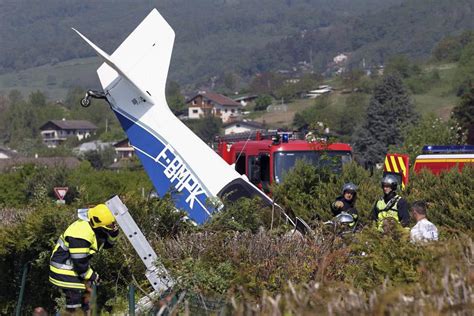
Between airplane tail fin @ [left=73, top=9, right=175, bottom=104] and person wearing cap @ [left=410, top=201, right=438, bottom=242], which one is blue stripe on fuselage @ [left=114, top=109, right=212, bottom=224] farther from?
person wearing cap @ [left=410, top=201, right=438, bottom=242]

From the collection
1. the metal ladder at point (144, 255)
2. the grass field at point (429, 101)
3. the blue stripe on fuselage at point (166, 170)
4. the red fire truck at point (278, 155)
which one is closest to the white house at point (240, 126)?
the grass field at point (429, 101)

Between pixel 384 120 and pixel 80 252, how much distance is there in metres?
95.5

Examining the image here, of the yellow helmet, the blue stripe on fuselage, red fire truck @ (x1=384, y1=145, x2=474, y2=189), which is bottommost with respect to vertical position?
red fire truck @ (x1=384, y1=145, x2=474, y2=189)

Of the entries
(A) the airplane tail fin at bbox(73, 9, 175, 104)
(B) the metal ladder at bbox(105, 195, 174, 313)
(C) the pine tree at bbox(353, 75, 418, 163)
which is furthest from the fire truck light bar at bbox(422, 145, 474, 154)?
(C) the pine tree at bbox(353, 75, 418, 163)

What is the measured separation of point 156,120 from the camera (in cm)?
2039

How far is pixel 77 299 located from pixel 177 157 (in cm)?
813

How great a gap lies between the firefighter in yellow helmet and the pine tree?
268 ft

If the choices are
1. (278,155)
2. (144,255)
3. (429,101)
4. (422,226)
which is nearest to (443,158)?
(278,155)

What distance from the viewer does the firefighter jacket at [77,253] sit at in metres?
11.2

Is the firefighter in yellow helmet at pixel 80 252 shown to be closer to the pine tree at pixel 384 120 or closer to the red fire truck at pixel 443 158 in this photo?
the red fire truck at pixel 443 158

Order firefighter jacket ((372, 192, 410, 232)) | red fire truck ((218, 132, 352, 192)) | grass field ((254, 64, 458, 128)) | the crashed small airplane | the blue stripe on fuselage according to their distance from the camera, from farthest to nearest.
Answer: grass field ((254, 64, 458, 128))
red fire truck ((218, 132, 352, 192))
the crashed small airplane
the blue stripe on fuselage
firefighter jacket ((372, 192, 410, 232))

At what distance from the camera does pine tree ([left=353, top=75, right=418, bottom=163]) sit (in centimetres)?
9931

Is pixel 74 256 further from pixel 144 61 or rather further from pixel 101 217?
pixel 144 61

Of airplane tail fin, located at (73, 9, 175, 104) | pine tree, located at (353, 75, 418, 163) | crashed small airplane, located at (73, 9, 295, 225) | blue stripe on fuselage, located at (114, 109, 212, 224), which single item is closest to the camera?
blue stripe on fuselage, located at (114, 109, 212, 224)
